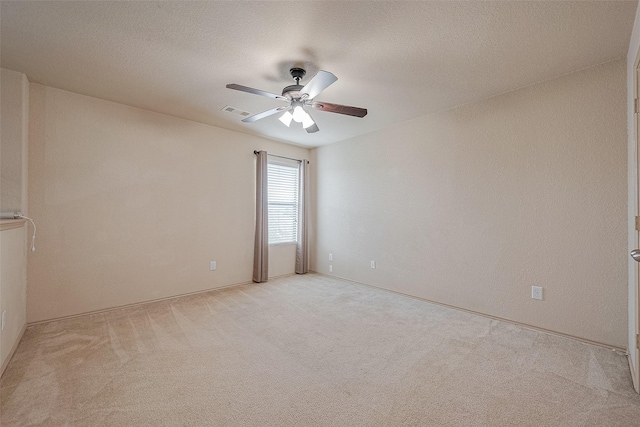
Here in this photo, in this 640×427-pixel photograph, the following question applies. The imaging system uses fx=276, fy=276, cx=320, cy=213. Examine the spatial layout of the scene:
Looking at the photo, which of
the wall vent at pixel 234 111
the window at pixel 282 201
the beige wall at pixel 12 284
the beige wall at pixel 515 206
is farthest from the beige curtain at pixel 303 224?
the beige wall at pixel 12 284

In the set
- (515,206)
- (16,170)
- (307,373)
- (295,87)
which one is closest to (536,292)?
(515,206)

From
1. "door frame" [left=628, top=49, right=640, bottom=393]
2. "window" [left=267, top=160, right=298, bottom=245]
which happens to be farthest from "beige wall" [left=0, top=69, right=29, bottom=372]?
"door frame" [left=628, top=49, right=640, bottom=393]

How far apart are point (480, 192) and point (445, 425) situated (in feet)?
7.91

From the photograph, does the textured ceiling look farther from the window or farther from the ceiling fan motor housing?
the window

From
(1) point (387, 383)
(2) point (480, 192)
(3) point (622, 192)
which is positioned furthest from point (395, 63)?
(1) point (387, 383)

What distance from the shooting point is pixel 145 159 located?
3.47 meters

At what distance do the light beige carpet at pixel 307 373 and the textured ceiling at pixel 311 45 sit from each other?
7.99ft

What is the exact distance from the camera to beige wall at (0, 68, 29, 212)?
2.50 metres

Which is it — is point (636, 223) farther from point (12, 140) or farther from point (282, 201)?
point (12, 140)

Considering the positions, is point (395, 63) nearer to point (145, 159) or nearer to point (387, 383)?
point (387, 383)

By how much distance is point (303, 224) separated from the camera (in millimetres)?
5098

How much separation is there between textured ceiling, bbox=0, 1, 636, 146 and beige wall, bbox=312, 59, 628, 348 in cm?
35

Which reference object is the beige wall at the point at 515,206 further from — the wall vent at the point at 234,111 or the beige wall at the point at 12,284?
the beige wall at the point at 12,284

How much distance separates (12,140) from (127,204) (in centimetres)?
110
